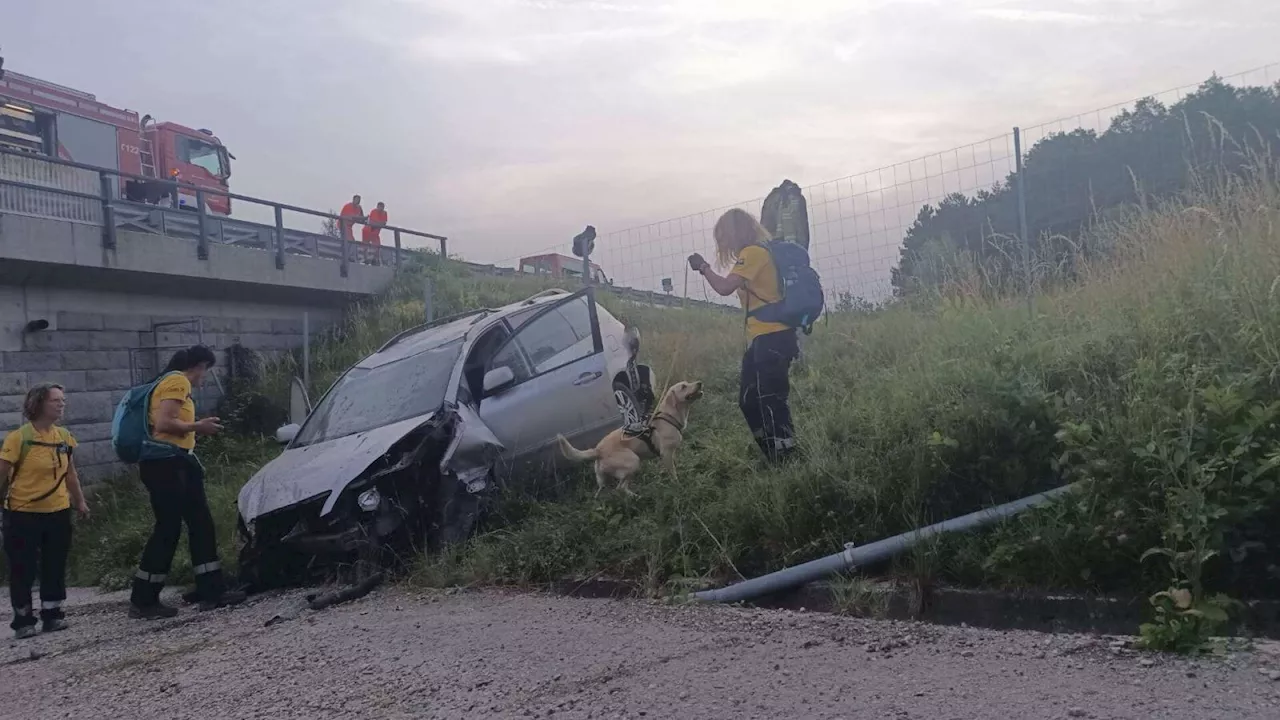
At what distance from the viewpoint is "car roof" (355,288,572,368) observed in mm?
8000

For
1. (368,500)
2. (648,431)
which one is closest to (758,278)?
(648,431)

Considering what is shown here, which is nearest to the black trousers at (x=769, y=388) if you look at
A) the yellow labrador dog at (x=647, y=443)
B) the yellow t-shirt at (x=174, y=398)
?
the yellow labrador dog at (x=647, y=443)

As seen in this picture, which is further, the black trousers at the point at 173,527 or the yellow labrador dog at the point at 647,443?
the yellow labrador dog at the point at 647,443

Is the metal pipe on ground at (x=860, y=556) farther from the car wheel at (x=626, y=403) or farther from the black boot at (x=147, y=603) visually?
the black boot at (x=147, y=603)

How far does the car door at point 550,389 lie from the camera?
7.30m

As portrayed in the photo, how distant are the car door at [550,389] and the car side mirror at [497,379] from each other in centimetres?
6

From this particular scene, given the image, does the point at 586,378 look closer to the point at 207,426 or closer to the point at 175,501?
the point at 207,426

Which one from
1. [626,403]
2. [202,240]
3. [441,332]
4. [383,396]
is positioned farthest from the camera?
[202,240]

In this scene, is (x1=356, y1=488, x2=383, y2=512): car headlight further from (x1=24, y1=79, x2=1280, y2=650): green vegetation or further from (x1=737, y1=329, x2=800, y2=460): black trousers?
→ (x1=737, y1=329, x2=800, y2=460): black trousers

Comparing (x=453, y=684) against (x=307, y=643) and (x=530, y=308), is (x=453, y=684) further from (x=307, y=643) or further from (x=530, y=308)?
(x=530, y=308)

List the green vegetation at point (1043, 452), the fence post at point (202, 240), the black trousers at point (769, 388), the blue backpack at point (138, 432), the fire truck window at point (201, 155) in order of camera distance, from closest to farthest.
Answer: the green vegetation at point (1043, 452) < the black trousers at point (769, 388) < the blue backpack at point (138, 432) < the fence post at point (202, 240) < the fire truck window at point (201, 155)

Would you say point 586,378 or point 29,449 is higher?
point 586,378

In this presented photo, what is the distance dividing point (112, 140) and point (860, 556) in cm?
2128

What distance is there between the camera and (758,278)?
6387 millimetres
